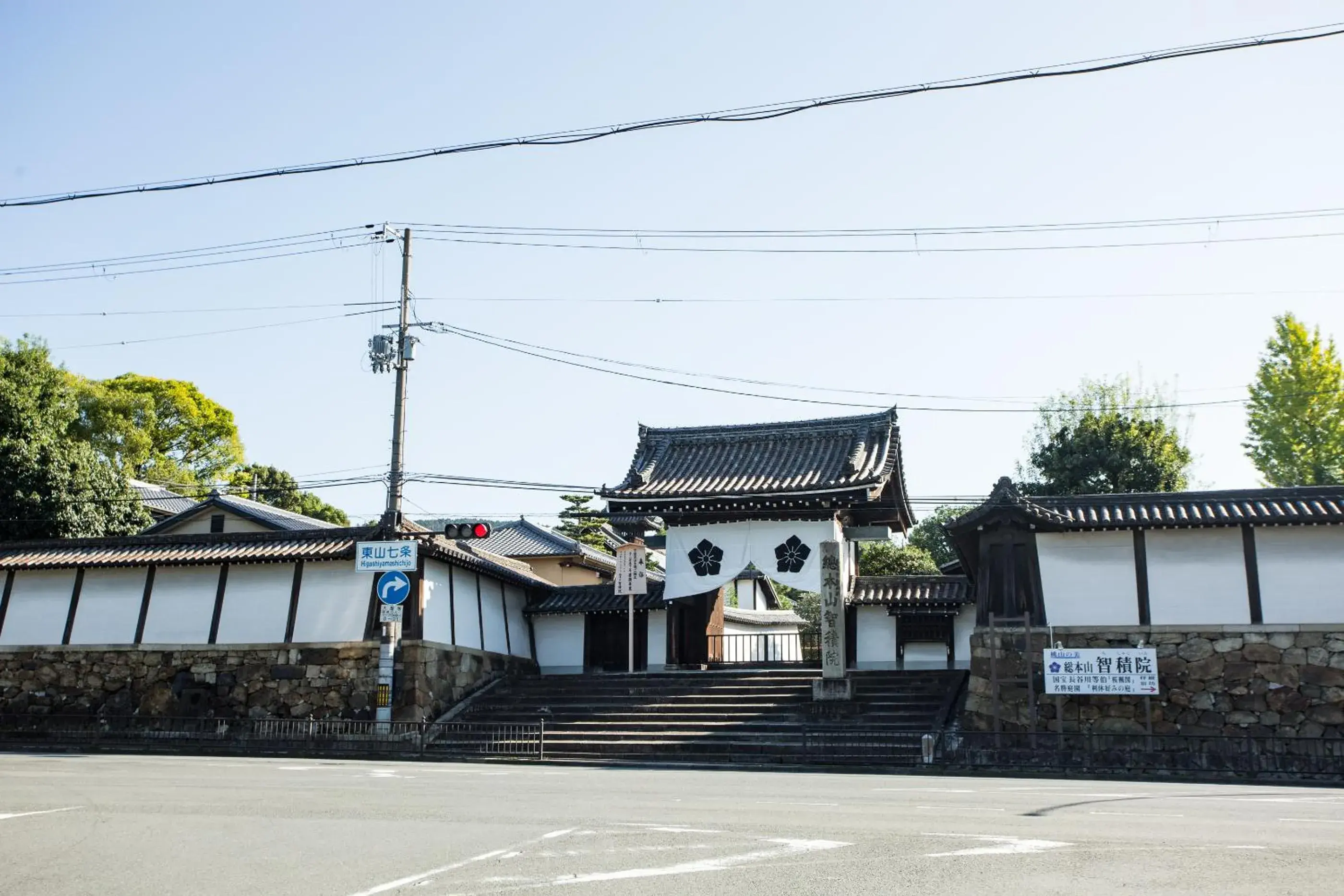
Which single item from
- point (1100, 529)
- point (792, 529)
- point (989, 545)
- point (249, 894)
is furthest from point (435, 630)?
point (249, 894)

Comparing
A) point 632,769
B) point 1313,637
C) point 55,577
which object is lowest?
point 632,769

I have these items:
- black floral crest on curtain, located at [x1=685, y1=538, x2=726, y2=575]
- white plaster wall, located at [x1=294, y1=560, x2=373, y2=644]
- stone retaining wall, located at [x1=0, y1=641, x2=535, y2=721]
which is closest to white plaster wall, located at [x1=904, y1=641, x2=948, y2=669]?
black floral crest on curtain, located at [x1=685, y1=538, x2=726, y2=575]

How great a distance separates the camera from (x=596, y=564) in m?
42.3

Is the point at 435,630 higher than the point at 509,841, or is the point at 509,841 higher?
the point at 435,630

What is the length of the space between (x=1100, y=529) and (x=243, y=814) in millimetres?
17653


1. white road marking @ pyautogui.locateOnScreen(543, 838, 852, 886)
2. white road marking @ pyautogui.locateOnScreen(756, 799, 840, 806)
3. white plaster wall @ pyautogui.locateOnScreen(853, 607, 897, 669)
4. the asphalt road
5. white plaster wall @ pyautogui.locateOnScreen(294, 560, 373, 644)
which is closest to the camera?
the asphalt road

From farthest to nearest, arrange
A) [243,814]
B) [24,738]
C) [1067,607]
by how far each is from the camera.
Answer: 1. [24,738]
2. [1067,607]
3. [243,814]

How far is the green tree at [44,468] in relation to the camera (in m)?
30.5

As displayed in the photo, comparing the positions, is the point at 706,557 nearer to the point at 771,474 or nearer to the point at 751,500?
the point at 751,500

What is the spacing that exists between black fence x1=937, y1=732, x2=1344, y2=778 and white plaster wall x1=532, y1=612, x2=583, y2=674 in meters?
15.8

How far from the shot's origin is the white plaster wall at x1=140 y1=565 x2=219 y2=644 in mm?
27188

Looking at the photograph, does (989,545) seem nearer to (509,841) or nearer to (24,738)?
(509,841)

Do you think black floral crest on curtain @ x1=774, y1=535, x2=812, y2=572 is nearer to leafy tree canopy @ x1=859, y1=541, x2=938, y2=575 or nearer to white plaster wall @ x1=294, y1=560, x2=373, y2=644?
white plaster wall @ x1=294, y1=560, x2=373, y2=644

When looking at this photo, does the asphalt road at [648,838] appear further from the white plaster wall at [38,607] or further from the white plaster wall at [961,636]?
the white plaster wall at [38,607]
